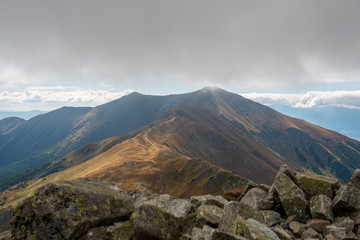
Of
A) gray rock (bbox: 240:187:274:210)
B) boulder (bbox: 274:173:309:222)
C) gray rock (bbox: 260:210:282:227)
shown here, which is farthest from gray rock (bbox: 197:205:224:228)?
boulder (bbox: 274:173:309:222)

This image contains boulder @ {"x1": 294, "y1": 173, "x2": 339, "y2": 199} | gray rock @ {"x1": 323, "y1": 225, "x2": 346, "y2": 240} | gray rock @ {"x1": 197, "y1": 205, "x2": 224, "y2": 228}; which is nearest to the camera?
gray rock @ {"x1": 323, "y1": 225, "x2": 346, "y2": 240}

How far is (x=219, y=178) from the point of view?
85125 mm

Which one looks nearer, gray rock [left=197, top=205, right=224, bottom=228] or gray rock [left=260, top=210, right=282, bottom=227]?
gray rock [left=197, top=205, right=224, bottom=228]

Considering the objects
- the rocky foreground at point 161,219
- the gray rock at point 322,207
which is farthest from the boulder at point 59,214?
the gray rock at point 322,207

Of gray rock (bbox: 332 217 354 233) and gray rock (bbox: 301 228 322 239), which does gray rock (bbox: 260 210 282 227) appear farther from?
gray rock (bbox: 332 217 354 233)

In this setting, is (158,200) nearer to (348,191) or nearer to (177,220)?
(177,220)

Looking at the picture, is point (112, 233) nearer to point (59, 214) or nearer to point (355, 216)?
point (59, 214)

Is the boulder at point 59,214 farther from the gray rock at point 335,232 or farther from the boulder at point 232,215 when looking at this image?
the gray rock at point 335,232

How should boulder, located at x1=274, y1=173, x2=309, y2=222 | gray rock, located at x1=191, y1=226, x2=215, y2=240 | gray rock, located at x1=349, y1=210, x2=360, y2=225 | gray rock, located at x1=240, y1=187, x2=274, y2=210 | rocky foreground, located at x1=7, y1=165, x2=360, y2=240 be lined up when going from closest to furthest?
gray rock, located at x1=191, y1=226, x2=215, y2=240 < rocky foreground, located at x1=7, y1=165, x2=360, y2=240 < gray rock, located at x1=349, y1=210, x2=360, y2=225 < boulder, located at x1=274, y1=173, x2=309, y2=222 < gray rock, located at x1=240, y1=187, x2=274, y2=210

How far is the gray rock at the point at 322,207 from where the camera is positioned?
485 inches

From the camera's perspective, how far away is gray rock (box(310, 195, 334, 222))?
1232 cm

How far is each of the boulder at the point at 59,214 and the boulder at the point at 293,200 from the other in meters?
12.4

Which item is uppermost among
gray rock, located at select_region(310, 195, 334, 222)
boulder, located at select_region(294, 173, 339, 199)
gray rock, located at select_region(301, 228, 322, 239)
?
boulder, located at select_region(294, 173, 339, 199)

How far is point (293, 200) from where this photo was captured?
1398 cm
